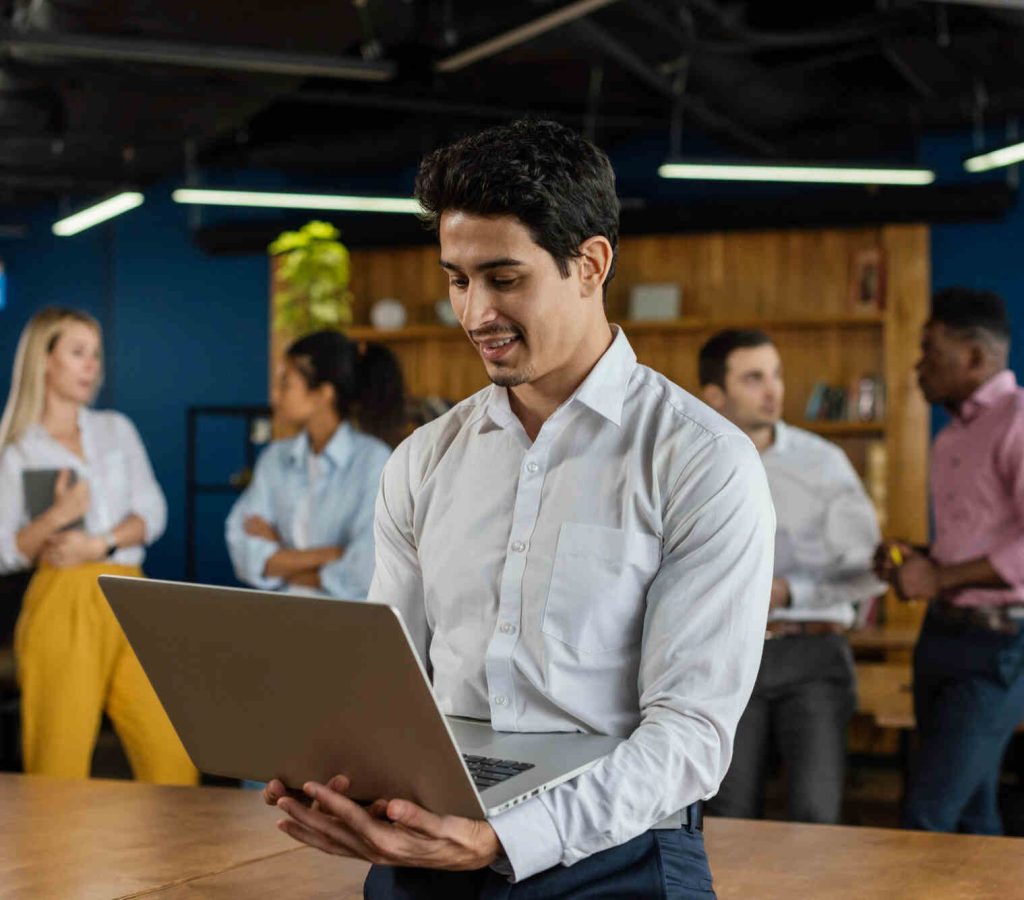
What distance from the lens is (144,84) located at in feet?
22.7

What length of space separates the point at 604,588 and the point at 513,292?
369 millimetres

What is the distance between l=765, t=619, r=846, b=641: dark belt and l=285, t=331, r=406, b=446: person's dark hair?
4.40ft

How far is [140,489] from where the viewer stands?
453 cm

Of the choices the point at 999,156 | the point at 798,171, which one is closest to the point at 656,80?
the point at 798,171

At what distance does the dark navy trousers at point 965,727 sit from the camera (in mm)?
3568

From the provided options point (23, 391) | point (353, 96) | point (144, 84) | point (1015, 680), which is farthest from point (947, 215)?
point (23, 391)

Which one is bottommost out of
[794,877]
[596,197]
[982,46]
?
[794,877]

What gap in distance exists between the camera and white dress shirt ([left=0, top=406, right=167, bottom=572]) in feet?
14.1

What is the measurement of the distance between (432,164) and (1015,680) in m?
2.52

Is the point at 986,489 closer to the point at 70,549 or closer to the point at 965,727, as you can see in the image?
the point at 965,727

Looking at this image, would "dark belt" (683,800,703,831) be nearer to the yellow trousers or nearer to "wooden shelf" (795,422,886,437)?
the yellow trousers

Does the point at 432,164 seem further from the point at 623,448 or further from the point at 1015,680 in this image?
the point at 1015,680

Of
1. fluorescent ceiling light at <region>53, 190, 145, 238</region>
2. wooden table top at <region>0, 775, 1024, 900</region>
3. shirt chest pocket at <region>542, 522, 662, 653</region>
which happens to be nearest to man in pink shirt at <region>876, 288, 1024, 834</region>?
wooden table top at <region>0, 775, 1024, 900</region>

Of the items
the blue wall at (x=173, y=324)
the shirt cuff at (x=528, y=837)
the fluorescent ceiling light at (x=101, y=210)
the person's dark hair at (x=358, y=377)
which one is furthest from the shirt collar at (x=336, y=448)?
the blue wall at (x=173, y=324)
